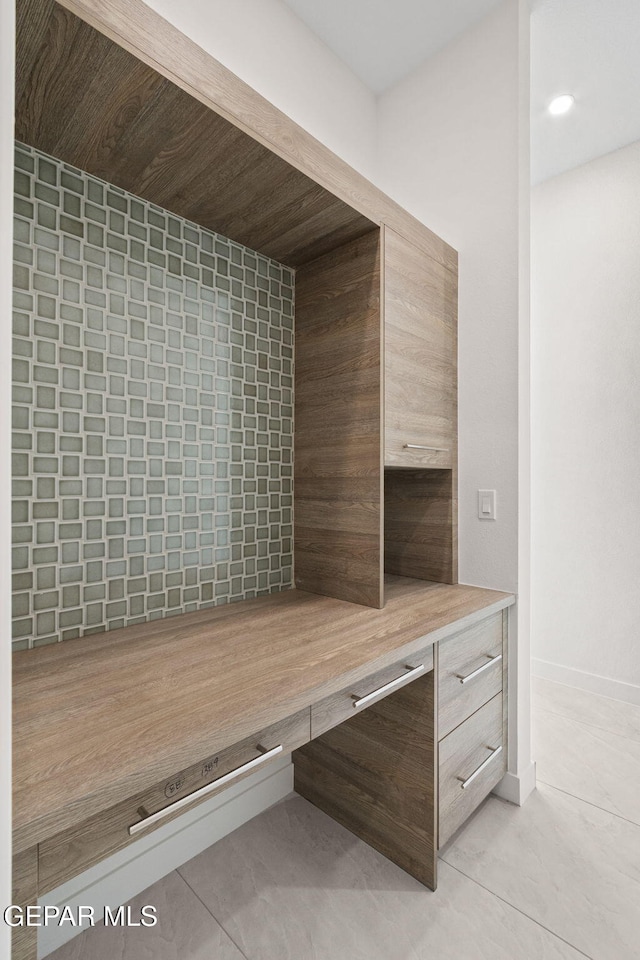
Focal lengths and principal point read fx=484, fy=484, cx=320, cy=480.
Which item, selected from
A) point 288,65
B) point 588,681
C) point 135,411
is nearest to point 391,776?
point 135,411

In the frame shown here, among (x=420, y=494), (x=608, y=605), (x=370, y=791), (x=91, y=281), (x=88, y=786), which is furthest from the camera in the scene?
(x=608, y=605)

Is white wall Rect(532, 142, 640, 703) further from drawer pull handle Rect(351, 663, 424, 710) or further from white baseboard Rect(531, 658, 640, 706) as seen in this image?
drawer pull handle Rect(351, 663, 424, 710)

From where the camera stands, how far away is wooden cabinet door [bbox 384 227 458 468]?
1568mm

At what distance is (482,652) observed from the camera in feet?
5.24

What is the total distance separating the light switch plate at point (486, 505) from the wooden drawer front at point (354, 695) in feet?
2.20

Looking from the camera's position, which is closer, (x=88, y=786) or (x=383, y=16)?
(x=88, y=786)

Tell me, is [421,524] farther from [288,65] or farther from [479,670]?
[288,65]

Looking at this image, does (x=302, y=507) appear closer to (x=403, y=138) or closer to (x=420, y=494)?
(x=420, y=494)

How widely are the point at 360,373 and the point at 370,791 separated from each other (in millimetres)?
1327

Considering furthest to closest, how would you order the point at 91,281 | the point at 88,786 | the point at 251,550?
1. the point at 251,550
2. the point at 91,281
3. the point at 88,786

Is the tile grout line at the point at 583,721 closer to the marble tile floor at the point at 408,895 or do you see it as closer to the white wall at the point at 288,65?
the marble tile floor at the point at 408,895

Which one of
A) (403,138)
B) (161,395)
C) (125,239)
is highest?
(403,138)

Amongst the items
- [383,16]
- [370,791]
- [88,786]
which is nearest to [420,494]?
[370,791]

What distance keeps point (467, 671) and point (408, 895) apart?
0.62 m
